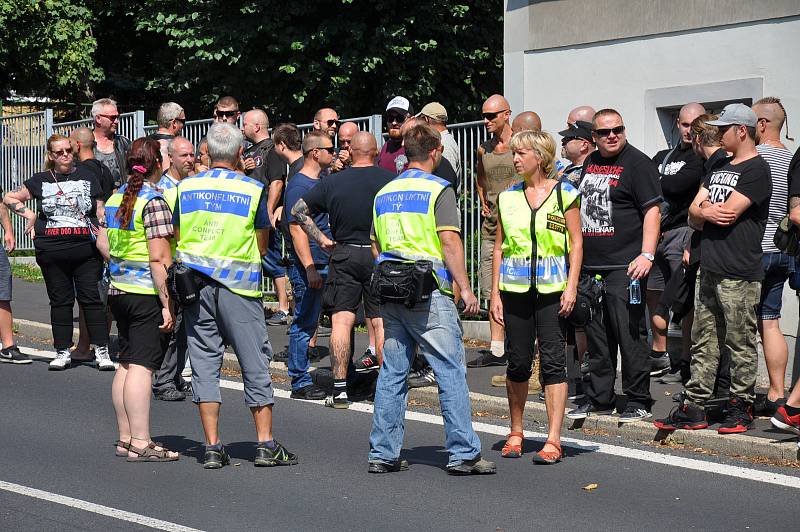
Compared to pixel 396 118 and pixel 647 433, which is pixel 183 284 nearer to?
pixel 647 433

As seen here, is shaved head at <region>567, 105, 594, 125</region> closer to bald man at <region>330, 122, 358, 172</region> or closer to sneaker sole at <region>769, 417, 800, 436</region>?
bald man at <region>330, 122, 358, 172</region>

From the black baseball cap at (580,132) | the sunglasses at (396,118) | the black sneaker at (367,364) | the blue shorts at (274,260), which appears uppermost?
the sunglasses at (396,118)

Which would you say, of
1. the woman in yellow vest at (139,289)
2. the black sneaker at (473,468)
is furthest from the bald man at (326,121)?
the black sneaker at (473,468)

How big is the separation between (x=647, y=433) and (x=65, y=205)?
213 inches

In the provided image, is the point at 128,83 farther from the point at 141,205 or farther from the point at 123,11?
the point at 141,205

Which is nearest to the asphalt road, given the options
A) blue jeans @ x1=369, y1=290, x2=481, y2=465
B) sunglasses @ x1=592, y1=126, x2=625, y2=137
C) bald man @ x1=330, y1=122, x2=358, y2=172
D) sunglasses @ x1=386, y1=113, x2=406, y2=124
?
blue jeans @ x1=369, y1=290, x2=481, y2=465

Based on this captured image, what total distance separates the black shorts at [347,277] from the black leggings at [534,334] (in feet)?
6.02

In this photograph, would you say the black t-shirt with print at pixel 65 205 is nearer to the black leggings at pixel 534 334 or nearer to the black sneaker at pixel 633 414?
the black leggings at pixel 534 334

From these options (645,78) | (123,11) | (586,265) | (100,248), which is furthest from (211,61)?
(586,265)

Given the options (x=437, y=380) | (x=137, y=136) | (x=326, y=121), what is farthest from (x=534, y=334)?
(x=137, y=136)

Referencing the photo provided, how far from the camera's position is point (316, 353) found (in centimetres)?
1170

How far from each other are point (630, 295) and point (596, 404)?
2.60 feet

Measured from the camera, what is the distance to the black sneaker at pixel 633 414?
8648 mm

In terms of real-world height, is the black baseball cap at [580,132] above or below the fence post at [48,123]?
below
